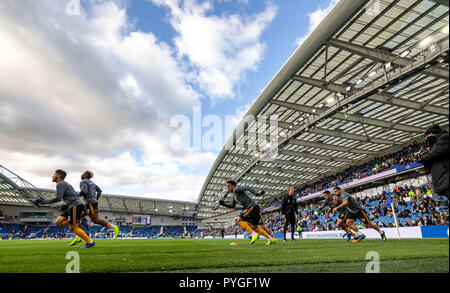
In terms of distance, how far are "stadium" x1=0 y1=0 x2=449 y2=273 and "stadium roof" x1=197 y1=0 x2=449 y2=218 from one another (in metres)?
0.07

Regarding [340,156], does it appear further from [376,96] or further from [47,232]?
[47,232]

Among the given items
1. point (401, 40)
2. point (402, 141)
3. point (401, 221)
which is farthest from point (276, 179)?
point (401, 40)

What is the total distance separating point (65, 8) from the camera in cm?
338

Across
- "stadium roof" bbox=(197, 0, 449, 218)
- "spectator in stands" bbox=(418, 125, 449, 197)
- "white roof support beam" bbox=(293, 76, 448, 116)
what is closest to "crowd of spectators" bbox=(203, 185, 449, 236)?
"stadium roof" bbox=(197, 0, 449, 218)

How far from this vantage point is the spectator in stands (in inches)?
76.9

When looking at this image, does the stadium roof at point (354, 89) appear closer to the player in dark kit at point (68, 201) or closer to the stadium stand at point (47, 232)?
the player in dark kit at point (68, 201)

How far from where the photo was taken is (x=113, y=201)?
5684cm

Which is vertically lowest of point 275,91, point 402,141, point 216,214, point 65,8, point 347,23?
point 216,214

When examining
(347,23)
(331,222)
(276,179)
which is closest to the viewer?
(347,23)

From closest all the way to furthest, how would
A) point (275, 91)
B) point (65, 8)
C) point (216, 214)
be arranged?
1. point (65, 8)
2. point (275, 91)
3. point (216, 214)

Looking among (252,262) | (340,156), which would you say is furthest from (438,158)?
(340,156)

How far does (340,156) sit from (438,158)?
3393 cm
